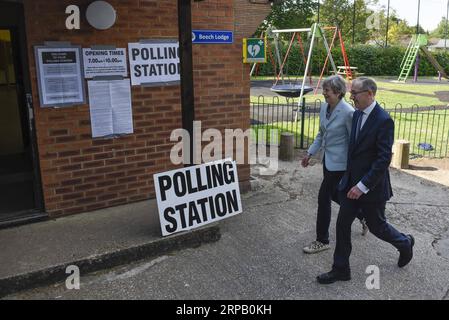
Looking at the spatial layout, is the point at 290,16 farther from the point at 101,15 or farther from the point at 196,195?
the point at 196,195

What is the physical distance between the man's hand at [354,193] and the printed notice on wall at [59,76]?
2974mm

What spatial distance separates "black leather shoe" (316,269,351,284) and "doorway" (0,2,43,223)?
307 cm

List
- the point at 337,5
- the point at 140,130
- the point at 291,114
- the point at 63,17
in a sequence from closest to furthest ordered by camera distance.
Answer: the point at 63,17 < the point at 140,130 < the point at 291,114 < the point at 337,5

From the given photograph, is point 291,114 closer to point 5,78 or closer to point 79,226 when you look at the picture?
point 5,78

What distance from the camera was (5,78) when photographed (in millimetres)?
10477

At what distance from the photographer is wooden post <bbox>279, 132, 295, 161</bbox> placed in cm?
809

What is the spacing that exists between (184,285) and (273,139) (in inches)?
253

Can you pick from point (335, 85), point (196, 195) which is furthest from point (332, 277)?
point (335, 85)

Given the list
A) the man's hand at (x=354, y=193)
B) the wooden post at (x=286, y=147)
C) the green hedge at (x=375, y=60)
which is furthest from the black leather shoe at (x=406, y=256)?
the green hedge at (x=375, y=60)

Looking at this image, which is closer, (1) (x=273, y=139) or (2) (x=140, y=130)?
(2) (x=140, y=130)

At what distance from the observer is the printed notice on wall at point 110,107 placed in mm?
4875

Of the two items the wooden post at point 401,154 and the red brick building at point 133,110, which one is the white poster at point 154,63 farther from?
the wooden post at point 401,154
